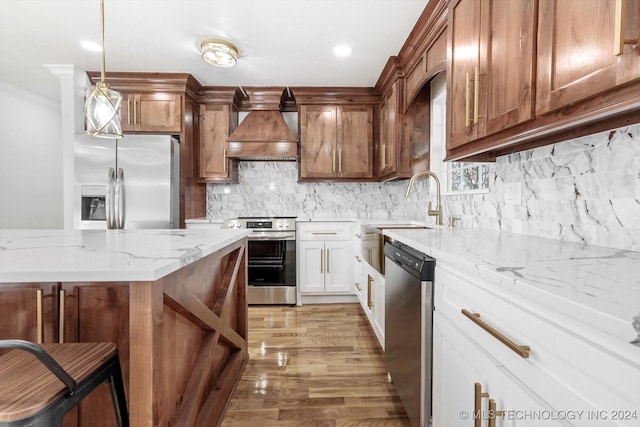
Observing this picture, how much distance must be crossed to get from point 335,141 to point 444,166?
1.47 metres

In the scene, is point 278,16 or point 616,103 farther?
point 278,16

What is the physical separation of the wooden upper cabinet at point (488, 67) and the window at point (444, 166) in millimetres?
482

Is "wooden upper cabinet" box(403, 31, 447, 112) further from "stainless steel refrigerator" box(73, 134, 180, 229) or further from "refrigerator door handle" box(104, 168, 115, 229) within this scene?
"refrigerator door handle" box(104, 168, 115, 229)

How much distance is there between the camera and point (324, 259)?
3.46m

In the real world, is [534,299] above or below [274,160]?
below

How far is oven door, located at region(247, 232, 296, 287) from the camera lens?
135 inches

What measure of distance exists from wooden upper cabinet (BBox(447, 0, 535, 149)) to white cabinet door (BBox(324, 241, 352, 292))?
1.99 meters

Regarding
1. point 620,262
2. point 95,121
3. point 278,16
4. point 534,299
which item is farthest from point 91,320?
point 278,16

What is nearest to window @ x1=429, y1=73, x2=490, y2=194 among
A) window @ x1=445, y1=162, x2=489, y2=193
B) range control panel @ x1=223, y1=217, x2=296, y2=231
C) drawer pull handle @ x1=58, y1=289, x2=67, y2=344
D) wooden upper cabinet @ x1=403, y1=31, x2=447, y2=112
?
window @ x1=445, y1=162, x2=489, y2=193

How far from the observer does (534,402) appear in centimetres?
69

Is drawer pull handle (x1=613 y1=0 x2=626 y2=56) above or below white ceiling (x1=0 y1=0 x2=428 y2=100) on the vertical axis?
below

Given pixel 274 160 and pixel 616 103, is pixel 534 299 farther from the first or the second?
pixel 274 160

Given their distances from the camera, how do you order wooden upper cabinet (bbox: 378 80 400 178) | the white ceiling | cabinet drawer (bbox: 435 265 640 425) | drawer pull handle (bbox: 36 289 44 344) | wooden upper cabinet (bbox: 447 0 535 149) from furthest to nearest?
wooden upper cabinet (bbox: 378 80 400 178)
the white ceiling
wooden upper cabinet (bbox: 447 0 535 149)
drawer pull handle (bbox: 36 289 44 344)
cabinet drawer (bbox: 435 265 640 425)

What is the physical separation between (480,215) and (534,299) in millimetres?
1437
